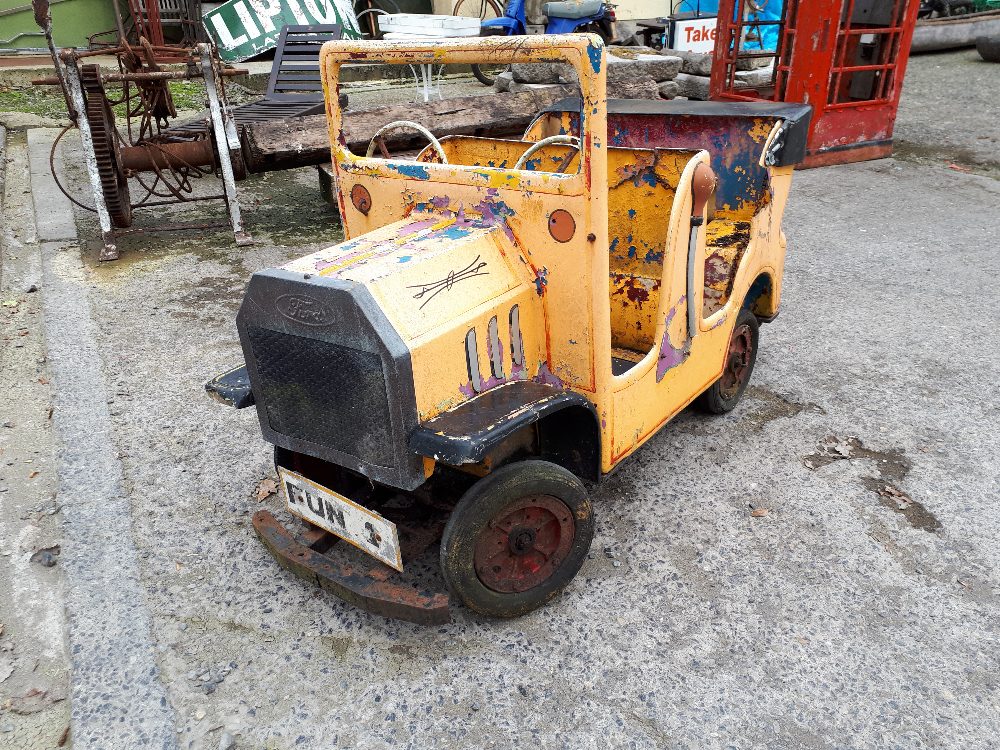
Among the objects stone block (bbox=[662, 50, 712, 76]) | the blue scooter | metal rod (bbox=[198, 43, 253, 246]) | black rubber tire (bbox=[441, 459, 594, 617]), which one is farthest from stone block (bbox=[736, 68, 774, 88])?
black rubber tire (bbox=[441, 459, 594, 617])

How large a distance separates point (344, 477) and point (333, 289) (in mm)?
894

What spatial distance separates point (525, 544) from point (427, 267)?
91 cm

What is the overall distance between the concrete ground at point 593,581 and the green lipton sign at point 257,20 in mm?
8361

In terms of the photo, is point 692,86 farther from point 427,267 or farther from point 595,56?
point 427,267

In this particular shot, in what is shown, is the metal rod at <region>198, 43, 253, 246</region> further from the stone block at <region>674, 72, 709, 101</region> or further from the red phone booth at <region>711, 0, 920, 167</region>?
the stone block at <region>674, 72, 709, 101</region>

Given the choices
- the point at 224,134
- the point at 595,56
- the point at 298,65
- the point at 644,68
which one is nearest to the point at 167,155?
the point at 224,134

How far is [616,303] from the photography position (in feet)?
10.4

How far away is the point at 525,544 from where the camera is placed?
235cm

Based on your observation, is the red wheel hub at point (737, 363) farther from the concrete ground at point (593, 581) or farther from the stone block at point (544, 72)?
the stone block at point (544, 72)

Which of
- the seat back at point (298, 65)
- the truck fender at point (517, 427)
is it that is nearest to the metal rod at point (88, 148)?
the seat back at point (298, 65)

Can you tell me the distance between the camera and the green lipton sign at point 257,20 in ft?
37.1

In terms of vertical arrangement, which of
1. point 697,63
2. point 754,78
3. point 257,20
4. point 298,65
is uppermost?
point 257,20

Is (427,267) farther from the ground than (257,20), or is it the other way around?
(257,20)

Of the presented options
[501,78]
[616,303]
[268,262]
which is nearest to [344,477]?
[616,303]
